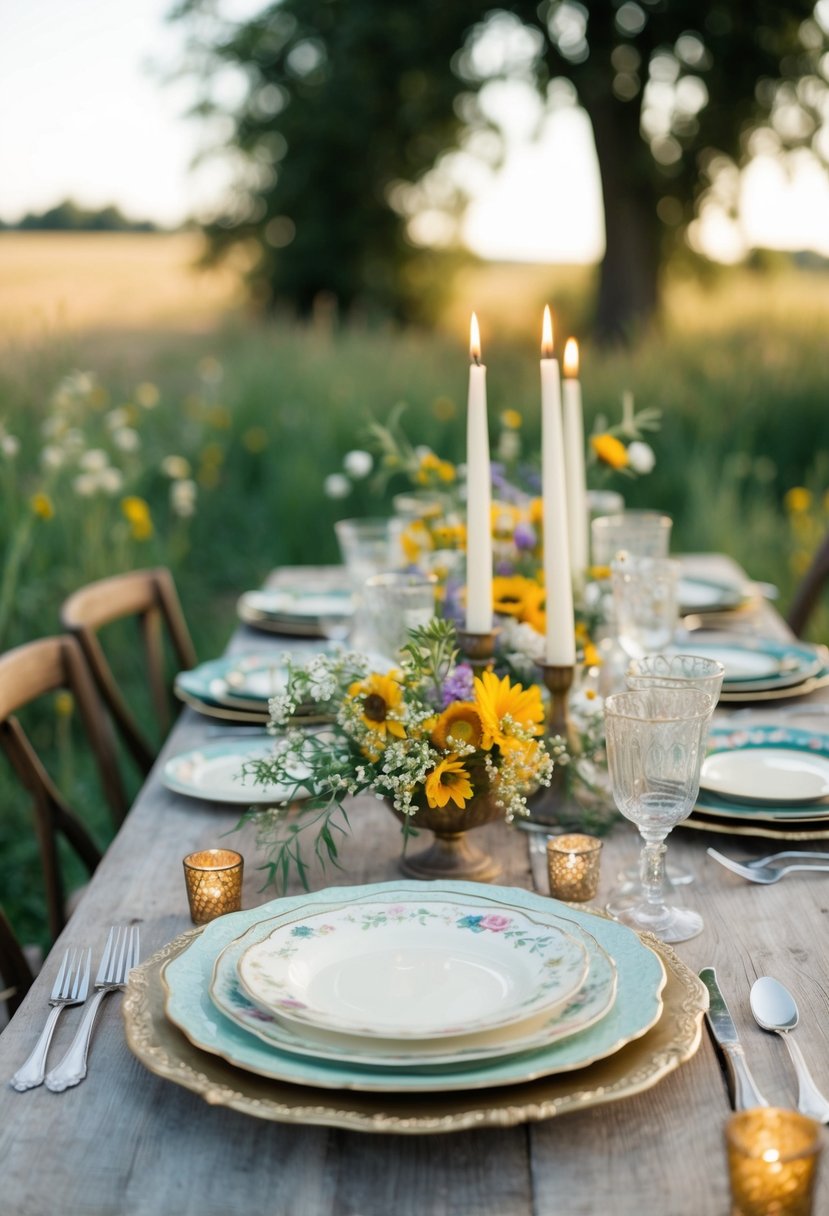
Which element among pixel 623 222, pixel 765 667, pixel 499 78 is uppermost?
pixel 499 78

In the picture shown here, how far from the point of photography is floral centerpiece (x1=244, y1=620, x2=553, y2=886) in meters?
1.19

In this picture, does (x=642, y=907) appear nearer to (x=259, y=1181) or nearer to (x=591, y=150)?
(x=259, y=1181)

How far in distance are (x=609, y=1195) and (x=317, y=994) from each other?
0.89 feet

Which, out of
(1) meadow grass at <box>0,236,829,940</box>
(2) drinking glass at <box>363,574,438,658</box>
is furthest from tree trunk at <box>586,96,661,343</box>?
(2) drinking glass at <box>363,574,438,658</box>

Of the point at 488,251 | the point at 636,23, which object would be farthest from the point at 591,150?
the point at 488,251

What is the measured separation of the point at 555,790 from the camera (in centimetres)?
147

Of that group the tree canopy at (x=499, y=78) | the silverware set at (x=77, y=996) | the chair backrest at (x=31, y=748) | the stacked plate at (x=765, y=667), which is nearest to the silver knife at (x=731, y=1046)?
the silverware set at (x=77, y=996)

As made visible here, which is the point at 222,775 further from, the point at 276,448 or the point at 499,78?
the point at 499,78

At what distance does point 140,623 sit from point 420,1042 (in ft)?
5.92

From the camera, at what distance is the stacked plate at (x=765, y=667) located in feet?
6.37

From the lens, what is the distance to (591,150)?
1157 centimetres

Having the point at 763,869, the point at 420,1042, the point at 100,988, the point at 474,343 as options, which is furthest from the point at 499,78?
the point at 420,1042

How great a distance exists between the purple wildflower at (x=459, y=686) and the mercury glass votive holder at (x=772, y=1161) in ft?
1.78

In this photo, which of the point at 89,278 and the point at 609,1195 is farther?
the point at 89,278
